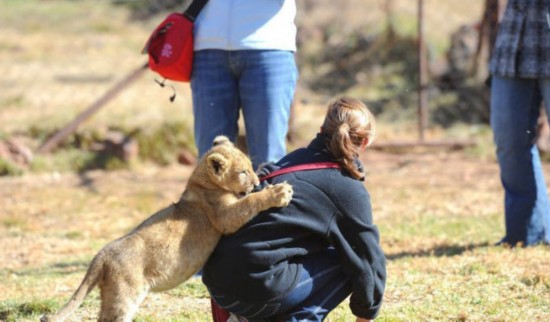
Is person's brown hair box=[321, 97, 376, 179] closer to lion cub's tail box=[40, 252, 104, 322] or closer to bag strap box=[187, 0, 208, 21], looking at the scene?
lion cub's tail box=[40, 252, 104, 322]

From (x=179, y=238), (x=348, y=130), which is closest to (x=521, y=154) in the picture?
(x=348, y=130)

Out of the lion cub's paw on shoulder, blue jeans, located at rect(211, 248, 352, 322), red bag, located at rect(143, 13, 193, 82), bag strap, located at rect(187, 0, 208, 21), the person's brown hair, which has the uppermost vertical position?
bag strap, located at rect(187, 0, 208, 21)

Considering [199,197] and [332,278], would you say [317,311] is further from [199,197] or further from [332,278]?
[199,197]

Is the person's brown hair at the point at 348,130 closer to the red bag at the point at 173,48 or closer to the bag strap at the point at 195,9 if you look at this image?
the red bag at the point at 173,48

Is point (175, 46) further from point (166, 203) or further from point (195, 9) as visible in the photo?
point (166, 203)

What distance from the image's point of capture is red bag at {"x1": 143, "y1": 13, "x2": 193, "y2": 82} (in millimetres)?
5145

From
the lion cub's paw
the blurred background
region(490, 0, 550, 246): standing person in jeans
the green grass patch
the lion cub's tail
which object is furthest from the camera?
the blurred background

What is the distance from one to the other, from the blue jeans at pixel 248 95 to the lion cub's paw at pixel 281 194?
1.47m

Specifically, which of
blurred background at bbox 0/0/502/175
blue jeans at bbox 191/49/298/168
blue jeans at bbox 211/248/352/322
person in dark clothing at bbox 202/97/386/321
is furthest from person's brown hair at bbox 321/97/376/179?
blurred background at bbox 0/0/502/175

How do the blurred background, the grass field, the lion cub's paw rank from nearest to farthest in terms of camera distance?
the lion cub's paw
the grass field
the blurred background

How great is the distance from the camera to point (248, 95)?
5086 millimetres

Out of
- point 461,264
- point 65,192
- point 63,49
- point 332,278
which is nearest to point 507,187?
point 461,264

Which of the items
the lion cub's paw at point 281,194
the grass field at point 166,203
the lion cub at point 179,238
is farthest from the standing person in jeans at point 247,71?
the lion cub's paw at point 281,194

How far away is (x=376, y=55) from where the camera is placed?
13750 millimetres
